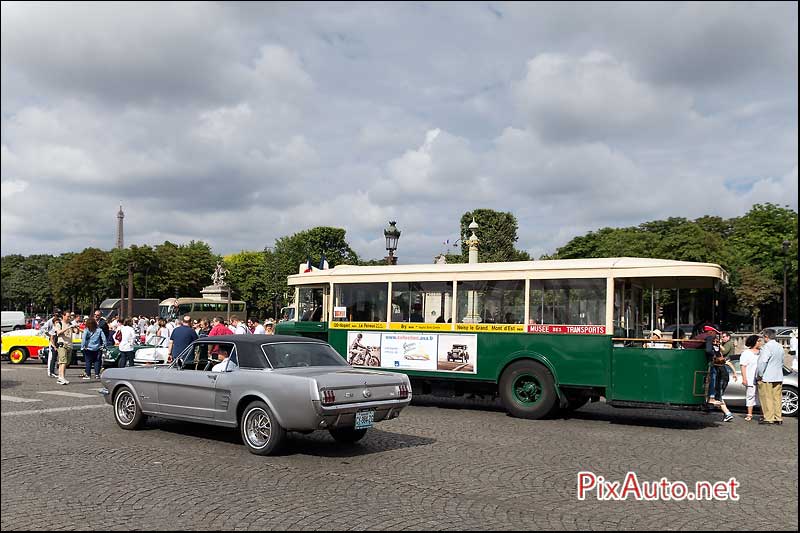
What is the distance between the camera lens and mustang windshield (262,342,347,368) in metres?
10.1

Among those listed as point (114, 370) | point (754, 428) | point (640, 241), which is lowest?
point (754, 428)

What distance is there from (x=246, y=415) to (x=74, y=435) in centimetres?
298

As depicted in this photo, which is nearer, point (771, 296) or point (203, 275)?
point (771, 296)

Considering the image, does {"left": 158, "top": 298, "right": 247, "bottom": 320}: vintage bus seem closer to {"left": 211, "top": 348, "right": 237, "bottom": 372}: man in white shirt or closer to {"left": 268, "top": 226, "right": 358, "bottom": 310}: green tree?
{"left": 268, "top": 226, "right": 358, "bottom": 310}: green tree

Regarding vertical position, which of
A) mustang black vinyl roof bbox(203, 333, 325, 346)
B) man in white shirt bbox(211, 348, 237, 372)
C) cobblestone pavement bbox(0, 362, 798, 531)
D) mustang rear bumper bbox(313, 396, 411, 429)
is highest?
mustang black vinyl roof bbox(203, 333, 325, 346)

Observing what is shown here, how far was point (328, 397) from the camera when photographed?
9.09 metres

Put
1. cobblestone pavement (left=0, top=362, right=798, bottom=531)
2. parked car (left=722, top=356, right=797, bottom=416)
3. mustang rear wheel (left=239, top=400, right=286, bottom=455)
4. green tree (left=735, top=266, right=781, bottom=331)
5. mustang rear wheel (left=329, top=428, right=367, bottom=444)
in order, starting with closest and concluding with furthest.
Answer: cobblestone pavement (left=0, top=362, right=798, bottom=531) → mustang rear wheel (left=239, top=400, right=286, bottom=455) → mustang rear wheel (left=329, top=428, right=367, bottom=444) → parked car (left=722, top=356, right=797, bottom=416) → green tree (left=735, top=266, right=781, bottom=331)

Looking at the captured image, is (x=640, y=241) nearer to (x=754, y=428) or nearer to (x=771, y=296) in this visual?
(x=771, y=296)

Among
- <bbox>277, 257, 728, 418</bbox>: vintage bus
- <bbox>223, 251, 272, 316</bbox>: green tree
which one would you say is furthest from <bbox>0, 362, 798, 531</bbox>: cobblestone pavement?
<bbox>223, 251, 272, 316</bbox>: green tree

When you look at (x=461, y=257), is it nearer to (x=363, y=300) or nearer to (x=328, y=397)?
(x=363, y=300)

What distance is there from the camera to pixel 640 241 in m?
70.4

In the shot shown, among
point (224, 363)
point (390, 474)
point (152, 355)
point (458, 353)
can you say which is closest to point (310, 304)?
point (458, 353)

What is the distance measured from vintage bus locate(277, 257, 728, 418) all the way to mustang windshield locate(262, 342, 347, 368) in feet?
14.9

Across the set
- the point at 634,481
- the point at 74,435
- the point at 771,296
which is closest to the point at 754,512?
the point at 634,481
